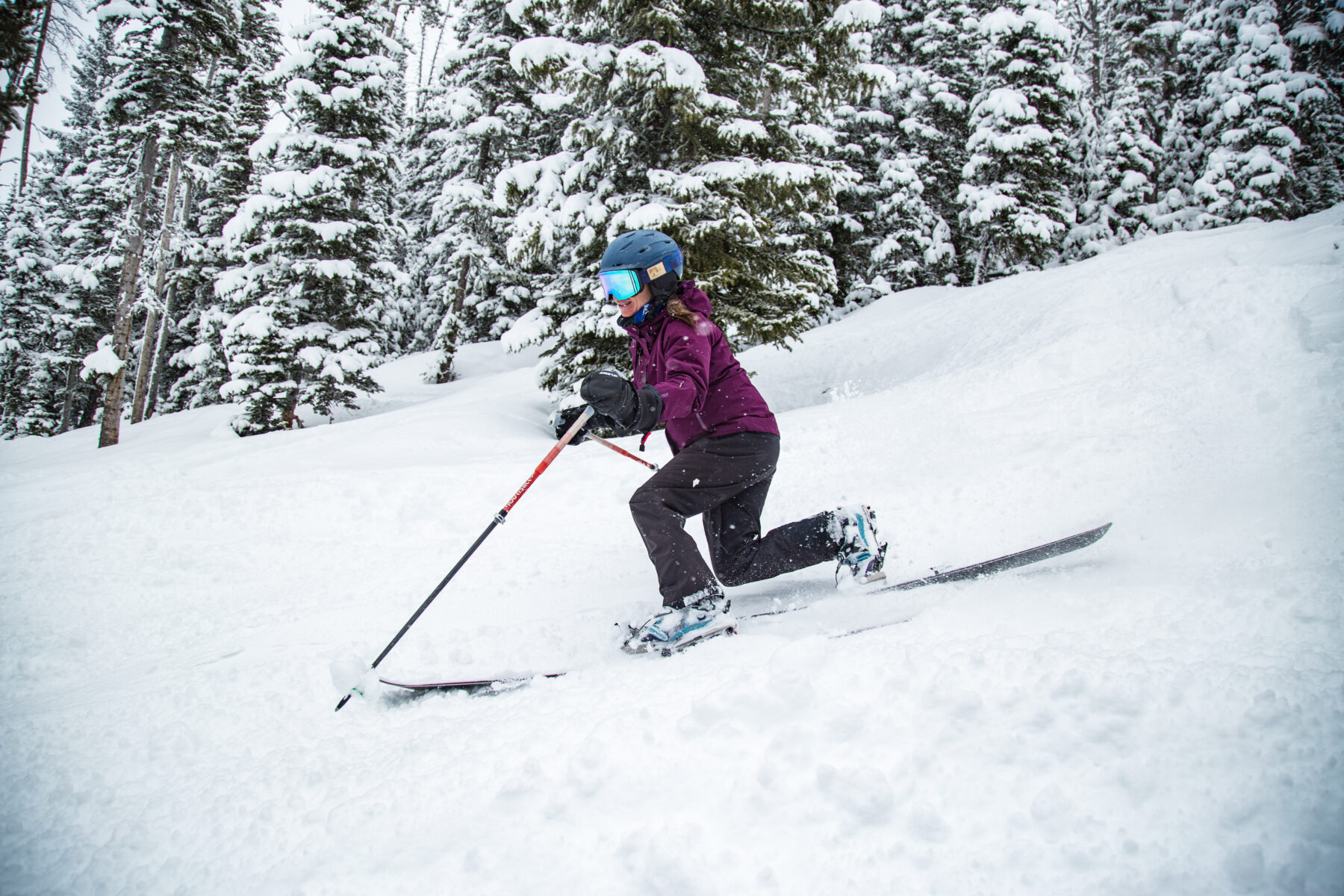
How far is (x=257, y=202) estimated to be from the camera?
13711mm

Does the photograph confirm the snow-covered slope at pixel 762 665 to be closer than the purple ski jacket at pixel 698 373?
Yes

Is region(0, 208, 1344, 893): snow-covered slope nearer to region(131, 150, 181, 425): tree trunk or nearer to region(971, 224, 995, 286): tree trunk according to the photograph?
region(131, 150, 181, 425): tree trunk

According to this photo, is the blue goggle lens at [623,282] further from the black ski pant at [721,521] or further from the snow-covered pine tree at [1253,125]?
the snow-covered pine tree at [1253,125]

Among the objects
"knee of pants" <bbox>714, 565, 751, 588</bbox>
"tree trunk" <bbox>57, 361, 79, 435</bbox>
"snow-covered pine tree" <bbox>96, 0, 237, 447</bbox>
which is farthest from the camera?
"tree trunk" <bbox>57, 361, 79, 435</bbox>

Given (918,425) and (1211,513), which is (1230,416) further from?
(918,425)

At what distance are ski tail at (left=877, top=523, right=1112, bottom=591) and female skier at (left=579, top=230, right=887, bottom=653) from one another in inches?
9.6

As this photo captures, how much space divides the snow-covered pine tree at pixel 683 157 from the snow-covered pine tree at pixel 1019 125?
11.7 m

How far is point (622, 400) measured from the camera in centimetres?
294

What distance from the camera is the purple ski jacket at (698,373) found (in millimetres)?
3322

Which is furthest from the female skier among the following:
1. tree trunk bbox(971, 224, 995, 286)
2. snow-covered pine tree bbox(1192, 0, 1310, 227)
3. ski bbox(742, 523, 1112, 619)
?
snow-covered pine tree bbox(1192, 0, 1310, 227)

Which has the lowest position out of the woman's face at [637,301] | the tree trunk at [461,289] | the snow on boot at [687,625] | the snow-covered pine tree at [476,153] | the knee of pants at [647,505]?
the snow on boot at [687,625]

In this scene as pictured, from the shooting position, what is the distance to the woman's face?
139 inches

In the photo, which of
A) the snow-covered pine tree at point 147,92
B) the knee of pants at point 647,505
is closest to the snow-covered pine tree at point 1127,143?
the knee of pants at point 647,505

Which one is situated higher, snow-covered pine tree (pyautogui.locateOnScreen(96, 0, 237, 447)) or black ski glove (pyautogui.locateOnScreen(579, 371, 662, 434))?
snow-covered pine tree (pyautogui.locateOnScreen(96, 0, 237, 447))
